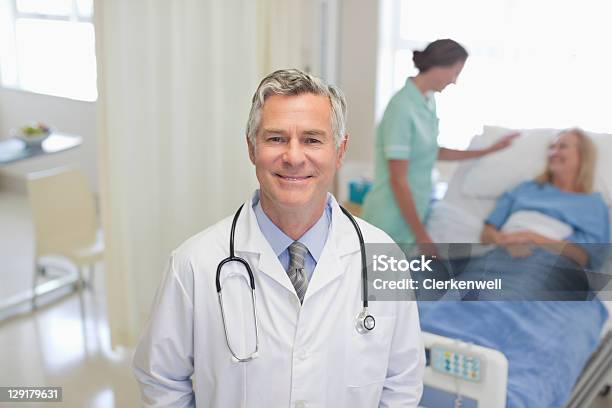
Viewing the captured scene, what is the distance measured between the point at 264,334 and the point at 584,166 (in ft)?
3.70

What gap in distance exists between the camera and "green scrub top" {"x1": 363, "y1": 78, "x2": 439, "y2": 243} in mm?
1873

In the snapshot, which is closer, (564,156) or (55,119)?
(564,156)

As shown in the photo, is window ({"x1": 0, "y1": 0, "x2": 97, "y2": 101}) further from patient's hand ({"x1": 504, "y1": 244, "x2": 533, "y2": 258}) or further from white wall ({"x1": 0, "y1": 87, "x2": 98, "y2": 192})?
patient's hand ({"x1": 504, "y1": 244, "x2": 533, "y2": 258})

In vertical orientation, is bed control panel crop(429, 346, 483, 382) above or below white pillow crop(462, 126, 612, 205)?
below

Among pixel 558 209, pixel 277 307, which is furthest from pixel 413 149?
pixel 277 307

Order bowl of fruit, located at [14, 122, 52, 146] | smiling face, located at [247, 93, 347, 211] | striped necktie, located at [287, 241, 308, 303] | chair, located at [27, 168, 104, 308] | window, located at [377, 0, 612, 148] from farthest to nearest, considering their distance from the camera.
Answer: bowl of fruit, located at [14, 122, 52, 146], chair, located at [27, 168, 104, 308], window, located at [377, 0, 612, 148], striped necktie, located at [287, 241, 308, 303], smiling face, located at [247, 93, 347, 211]

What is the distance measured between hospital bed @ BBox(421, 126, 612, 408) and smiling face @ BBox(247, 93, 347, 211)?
566 millimetres

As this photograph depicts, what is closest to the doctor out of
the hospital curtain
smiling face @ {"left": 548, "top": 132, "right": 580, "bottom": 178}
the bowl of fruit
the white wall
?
smiling face @ {"left": 548, "top": 132, "right": 580, "bottom": 178}

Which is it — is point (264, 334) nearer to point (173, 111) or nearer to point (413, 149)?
point (413, 149)

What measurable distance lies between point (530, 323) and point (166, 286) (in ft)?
3.62

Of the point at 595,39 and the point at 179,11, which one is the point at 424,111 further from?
the point at 179,11

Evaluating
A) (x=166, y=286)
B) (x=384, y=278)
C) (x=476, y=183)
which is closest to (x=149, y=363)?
(x=166, y=286)

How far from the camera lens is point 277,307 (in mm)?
1233

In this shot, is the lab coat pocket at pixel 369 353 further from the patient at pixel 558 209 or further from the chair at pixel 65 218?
the chair at pixel 65 218
